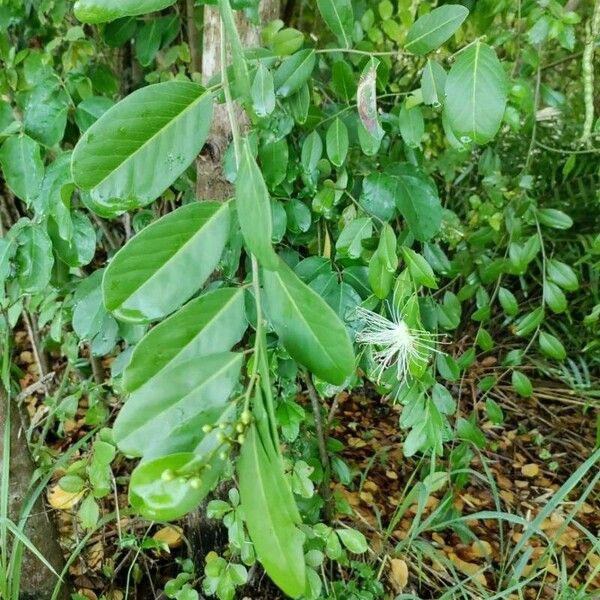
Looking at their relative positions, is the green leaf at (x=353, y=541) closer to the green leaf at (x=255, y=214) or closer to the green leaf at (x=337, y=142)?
the green leaf at (x=337, y=142)

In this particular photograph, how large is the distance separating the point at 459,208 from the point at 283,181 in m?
1.27

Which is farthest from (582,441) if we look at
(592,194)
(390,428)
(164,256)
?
(164,256)

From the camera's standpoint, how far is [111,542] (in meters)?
1.15

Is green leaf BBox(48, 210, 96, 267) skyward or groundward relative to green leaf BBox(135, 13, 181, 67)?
groundward

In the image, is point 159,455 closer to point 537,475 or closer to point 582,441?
point 537,475

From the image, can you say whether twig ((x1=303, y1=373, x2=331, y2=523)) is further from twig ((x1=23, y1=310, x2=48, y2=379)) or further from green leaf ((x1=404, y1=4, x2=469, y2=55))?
twig ((x1=23, y1=310, x2=48, y2=379))

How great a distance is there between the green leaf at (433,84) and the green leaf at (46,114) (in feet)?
1.41

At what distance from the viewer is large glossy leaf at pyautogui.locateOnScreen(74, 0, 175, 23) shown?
0.45 metres

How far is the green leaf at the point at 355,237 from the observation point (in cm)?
72

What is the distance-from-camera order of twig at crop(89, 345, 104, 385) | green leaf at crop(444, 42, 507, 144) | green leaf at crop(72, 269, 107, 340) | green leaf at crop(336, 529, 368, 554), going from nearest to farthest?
green leaf at crop(444, 42, 507, 144), green leaf at crop(72, 269, 107, 340), green leaf at crop(336, 529, 368, 554), twig at crop(89, 345, 104, 385)

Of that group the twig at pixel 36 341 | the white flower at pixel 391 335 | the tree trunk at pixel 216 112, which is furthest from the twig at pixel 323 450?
the twig at pixel 36 341

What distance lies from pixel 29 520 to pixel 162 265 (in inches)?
25.3

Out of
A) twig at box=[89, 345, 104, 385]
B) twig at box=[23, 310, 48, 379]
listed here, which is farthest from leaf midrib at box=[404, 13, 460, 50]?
twig at box=[23, 310, 48, 379]

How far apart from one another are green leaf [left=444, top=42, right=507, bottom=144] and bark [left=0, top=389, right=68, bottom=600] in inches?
27.0
